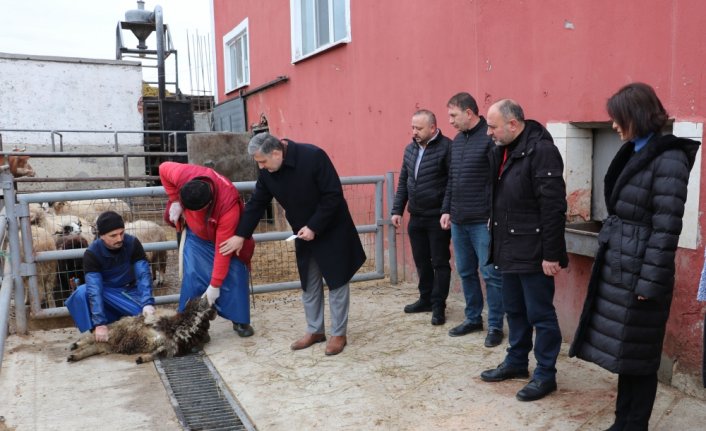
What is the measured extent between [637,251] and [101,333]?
3796 millimetres

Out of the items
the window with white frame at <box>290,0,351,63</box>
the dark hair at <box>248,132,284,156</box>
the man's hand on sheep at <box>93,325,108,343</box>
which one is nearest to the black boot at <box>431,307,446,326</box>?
the dark hair at <box>248,132,284,156</box>

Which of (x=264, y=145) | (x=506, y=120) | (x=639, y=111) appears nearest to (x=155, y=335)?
(x=264, y=145)

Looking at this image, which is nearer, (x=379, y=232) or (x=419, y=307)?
(x=419, y=307)

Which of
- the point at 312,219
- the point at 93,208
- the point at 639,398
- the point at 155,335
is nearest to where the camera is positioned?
the point at 639,398

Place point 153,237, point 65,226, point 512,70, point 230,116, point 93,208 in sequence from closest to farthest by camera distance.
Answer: point 512,70 → point 65,226 → point 153,237 → point 93,208 → point 230,116

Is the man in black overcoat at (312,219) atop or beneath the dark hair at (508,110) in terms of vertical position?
beneath

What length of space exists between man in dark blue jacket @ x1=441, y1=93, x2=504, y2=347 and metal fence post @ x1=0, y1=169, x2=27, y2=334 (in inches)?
143

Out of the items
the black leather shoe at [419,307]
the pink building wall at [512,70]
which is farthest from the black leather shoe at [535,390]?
the black leather shoe at [419,307]

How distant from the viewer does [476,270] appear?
4.83 meters

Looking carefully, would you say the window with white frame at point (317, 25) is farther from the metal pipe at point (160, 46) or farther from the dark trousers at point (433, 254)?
the metal pipe at point (160, 46)

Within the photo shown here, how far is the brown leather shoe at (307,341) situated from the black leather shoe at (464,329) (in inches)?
41.3

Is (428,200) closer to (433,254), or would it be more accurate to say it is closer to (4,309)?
(433,254)

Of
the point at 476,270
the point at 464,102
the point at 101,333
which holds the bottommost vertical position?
the point at 101,333

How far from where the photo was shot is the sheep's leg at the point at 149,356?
450 cm
